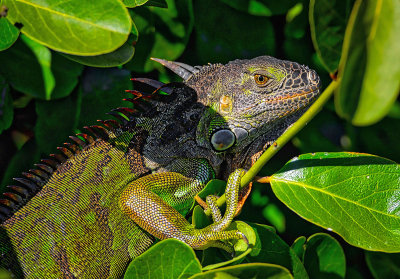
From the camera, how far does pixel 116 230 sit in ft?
7.93

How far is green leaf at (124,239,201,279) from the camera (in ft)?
5.30

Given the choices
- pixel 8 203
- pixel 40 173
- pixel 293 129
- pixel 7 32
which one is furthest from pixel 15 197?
pixel 293 129

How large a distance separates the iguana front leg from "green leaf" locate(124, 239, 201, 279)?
322mm

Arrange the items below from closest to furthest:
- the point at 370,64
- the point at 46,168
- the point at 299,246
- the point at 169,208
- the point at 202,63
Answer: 1. the point at 370,64
2. the point at 299,246
3. the point at 169,208
4. the point at 46,168
5. the point at 202,63

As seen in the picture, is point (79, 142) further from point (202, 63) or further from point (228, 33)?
point (228, 33)

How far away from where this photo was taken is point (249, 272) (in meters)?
1.51

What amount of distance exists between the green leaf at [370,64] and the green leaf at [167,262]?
81cm

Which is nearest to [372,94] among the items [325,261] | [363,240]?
[363,240]

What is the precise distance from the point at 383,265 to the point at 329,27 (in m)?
1.66

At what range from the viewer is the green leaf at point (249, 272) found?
4.88ft

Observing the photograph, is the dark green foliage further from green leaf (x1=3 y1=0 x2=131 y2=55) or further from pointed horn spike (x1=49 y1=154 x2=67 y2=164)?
pointed horn spike (x1=49 y1=154 x2=67 y2=164)

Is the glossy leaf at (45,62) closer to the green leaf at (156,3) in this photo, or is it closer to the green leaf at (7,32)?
the green leaf at (7,32)

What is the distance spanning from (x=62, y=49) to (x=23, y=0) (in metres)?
0.31

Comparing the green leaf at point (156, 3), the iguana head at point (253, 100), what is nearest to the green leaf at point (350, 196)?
the iguana head at point (253, 100)
